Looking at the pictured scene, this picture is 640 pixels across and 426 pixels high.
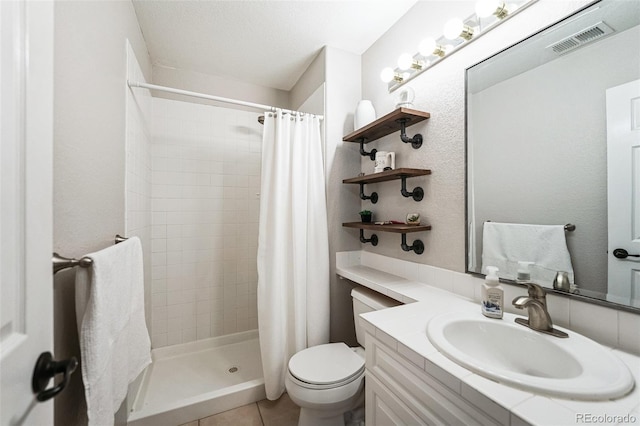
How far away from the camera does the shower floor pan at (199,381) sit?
4.74 ft

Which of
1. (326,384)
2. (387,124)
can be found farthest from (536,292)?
(387,124)

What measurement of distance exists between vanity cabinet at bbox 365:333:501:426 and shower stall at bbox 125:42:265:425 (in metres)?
1.07

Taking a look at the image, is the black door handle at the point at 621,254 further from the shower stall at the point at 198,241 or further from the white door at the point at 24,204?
the shower stall at the point at 198,241

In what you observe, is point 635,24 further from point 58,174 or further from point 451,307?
point 58,174

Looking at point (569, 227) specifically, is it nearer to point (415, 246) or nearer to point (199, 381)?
point (415, 246)

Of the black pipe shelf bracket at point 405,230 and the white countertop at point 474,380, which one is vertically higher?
the black pipe shelf bracket at point 405,230

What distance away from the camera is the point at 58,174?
0.70m

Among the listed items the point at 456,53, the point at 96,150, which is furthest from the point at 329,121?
the point at 96,150

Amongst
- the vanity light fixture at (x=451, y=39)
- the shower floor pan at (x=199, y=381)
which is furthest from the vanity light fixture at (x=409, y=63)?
the shower floor pan at (x=199, y=381)

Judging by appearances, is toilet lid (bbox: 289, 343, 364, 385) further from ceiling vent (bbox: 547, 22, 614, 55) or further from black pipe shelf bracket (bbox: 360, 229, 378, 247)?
ceiling vent (bbox: 547, 22, 614, 55)

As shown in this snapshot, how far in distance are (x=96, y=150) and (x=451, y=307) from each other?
151 cm

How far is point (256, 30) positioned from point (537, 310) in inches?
81.1

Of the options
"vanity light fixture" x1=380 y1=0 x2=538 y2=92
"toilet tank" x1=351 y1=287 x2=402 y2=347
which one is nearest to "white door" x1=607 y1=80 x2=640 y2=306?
"vanity light fixture" x1=380 y1=0 x2=538 y2=92

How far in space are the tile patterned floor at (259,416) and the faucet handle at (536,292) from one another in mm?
1389
